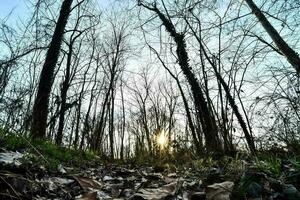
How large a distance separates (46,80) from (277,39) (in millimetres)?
6408

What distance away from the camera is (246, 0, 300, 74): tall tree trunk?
779 centimetres

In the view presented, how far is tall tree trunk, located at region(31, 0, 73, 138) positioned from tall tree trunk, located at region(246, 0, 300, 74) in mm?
5690

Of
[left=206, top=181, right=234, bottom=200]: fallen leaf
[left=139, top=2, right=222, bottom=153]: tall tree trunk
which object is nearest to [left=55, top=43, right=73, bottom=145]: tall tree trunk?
[left=139, top=2, right=222, bottom=153]: tall tree trunk

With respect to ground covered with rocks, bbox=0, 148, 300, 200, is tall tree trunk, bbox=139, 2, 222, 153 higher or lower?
higher

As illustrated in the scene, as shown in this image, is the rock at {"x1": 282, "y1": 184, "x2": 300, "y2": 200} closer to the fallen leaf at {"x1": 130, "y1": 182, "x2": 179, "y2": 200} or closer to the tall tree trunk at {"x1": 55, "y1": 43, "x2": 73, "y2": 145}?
the fallen leaf at {"x1": 130, "y1": 182, "x2": 179, "y2": 200}

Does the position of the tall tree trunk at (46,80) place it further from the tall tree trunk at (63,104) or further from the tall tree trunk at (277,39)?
the tall tree trunk at (277,39)

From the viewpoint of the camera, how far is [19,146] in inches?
174

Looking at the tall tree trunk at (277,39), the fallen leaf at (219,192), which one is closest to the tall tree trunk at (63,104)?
the tall tree trunk at (277,39)

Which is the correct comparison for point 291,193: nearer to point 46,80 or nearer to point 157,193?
point 157,193

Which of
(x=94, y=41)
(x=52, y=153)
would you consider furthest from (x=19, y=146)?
(x=94, y=41)

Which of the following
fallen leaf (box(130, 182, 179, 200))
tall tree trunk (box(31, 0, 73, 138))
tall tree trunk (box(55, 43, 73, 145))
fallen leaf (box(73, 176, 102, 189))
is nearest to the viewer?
fallen leaf (box(130, 182, 179, 200))

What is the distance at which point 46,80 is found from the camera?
839 cm

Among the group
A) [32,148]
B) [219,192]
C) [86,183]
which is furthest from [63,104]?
[219,192]

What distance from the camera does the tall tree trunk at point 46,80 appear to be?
7707mm
